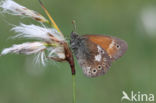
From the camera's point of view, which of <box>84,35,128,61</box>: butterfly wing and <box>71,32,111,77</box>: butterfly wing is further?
<box>84,35,128,61</box>: butterfly wing

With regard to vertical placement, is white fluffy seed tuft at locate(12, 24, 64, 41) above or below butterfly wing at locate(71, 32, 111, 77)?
above

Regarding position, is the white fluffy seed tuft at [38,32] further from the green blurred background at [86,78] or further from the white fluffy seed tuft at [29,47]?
the green blurred background at [86,78]

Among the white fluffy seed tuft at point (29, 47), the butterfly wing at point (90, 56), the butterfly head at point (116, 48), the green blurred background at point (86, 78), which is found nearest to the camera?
the white fluffy seed tuft at point (29, 47)

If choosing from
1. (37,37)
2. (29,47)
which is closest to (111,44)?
(37,37)

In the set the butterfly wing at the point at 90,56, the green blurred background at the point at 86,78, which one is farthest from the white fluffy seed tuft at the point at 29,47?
the green blurred background at the point at 86,78

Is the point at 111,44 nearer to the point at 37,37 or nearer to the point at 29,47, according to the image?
the point at 37,37

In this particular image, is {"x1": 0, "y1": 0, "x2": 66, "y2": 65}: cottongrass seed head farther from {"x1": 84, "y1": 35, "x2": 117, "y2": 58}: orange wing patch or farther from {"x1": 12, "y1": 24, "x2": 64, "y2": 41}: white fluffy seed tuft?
{"x1": 84, "y1": 35, "x2": 117, "y2": 58}: orange wing patch

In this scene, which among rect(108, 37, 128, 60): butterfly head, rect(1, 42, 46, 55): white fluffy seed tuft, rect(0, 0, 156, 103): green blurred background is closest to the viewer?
rect(1, 42, 46, 55): white fluffy seed tuft

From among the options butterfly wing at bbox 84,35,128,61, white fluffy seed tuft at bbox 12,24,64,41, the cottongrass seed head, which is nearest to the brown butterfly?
butterfly wing at bbox 84,35,128,61
